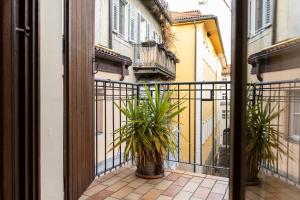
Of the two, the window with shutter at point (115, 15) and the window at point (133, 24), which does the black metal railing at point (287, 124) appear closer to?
the window with shutter at point (115, 15)

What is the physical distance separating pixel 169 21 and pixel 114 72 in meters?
4.96

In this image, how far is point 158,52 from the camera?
766 cm

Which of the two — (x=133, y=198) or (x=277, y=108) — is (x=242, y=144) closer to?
(x=277, y=108)

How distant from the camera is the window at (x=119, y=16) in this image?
6141mm

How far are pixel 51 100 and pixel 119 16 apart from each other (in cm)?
560

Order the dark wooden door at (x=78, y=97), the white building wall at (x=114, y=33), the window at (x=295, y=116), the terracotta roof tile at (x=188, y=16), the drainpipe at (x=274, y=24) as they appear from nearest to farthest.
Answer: the window at (x=295, y=116) < the drainpipe at (x=274, y=24) < the dark wooden door at (x=78, y=97) < the white building wall at (x=114, y=33) < the terracotta roof tile at (x=188, y=16)

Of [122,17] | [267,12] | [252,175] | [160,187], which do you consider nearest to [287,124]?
[252,175]

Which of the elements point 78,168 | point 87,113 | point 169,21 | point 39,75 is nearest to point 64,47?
point 39,75

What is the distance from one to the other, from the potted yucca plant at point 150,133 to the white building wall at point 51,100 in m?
0.94

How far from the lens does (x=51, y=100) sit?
1.42 meters

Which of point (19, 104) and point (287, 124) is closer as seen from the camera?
point (287, 124)

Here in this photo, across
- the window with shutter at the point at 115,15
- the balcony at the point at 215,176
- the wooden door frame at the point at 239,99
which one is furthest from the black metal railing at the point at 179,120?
the window with shutter at the point at 115,15

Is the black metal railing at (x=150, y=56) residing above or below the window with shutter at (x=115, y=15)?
below

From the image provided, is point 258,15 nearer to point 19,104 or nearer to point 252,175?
point 252,175
